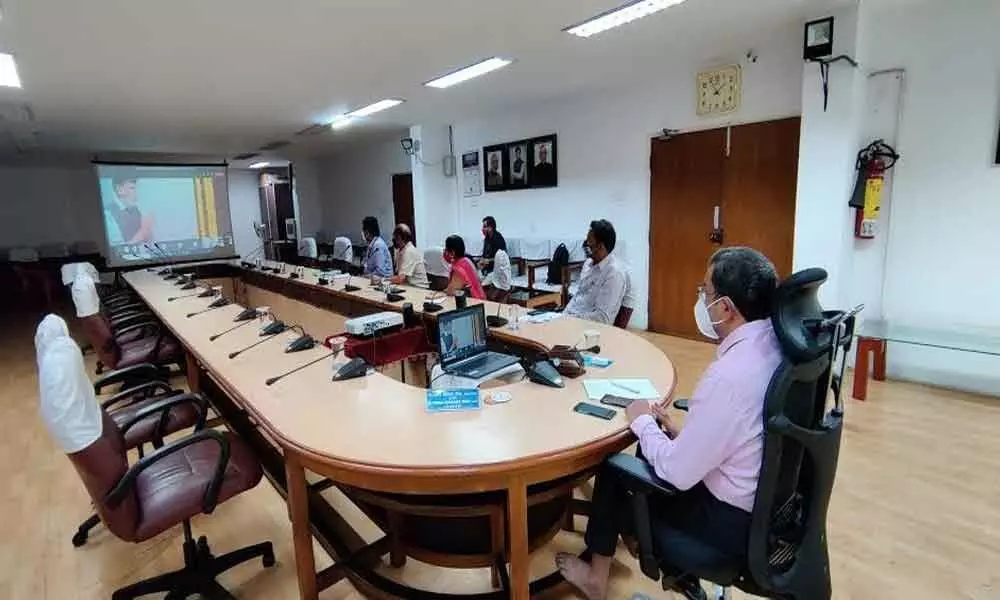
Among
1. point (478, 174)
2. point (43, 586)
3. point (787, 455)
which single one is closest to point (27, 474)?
point (43, 586)

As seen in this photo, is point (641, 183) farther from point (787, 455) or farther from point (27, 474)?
point (27, 474)

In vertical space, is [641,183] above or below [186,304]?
above

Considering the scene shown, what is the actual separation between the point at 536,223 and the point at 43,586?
541 centimetres

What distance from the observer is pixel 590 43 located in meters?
3.97

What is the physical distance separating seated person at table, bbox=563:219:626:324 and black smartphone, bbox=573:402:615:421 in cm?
157

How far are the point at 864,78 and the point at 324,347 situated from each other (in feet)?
13.2

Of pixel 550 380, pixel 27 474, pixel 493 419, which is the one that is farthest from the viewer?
pixel 27 474

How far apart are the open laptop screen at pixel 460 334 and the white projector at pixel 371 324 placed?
0.78 metres

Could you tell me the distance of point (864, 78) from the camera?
3641 mm

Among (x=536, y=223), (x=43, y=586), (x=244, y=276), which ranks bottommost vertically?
(x=43, y=586)

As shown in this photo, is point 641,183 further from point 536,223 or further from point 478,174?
point 478,174

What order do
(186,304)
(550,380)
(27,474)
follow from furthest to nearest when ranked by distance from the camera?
(186,304) → (27,474) → (550,380)

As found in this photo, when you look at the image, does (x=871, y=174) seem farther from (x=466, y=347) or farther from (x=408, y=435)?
(x=408, y=435)

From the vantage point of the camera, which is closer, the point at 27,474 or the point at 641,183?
the point at 27,474
